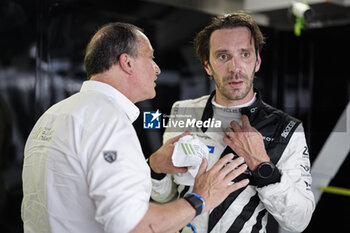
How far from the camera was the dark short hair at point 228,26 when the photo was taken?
4.36ft

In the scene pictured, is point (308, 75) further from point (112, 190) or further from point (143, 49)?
point (112, 190)

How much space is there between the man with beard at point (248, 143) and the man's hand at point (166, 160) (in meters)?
0.04

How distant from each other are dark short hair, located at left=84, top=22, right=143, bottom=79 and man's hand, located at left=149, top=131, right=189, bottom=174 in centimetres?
35

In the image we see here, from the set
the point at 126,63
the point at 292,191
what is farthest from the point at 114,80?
the point at 292,191

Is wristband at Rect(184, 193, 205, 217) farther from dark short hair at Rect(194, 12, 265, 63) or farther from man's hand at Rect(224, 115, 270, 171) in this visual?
dark short hair at Rect(194, 12, 265, 63)

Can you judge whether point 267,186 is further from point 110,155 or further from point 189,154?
point 110,155

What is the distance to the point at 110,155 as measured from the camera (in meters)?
0.88

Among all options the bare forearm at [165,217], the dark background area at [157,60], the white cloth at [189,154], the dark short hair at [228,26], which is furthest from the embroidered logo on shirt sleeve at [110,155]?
the dark background area at [157,60]

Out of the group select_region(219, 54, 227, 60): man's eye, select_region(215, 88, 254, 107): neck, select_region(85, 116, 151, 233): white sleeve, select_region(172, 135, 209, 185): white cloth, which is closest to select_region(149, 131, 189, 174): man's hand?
select_region(172, 135, 209, 185): white cloth

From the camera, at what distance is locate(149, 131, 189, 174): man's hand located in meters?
1.33

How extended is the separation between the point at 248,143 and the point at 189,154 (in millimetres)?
183

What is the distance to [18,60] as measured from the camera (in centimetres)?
180

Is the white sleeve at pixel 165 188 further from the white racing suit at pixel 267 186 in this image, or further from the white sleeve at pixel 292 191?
the white sleeve at pixel 292 191

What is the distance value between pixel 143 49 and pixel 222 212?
22.2 inches
